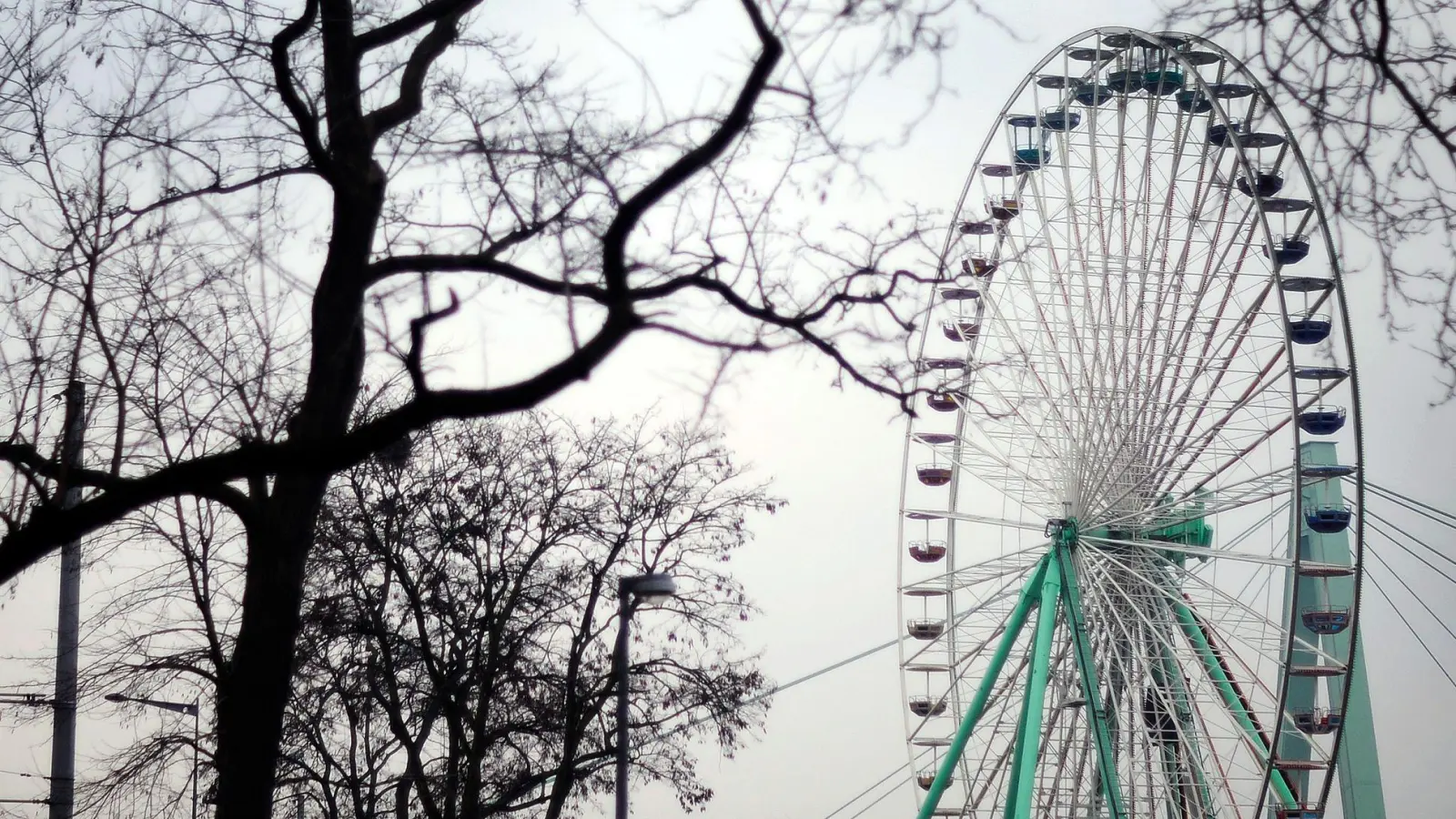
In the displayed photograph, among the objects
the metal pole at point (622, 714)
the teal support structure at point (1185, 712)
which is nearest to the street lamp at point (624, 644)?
the metal pole at point (622, 714)

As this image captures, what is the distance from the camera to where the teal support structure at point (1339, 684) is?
27297 mm

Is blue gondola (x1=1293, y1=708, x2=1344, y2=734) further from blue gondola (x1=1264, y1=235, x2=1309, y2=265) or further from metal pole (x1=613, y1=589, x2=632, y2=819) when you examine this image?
metal pole (x1=613, y1=589, x2=632, y2=819)

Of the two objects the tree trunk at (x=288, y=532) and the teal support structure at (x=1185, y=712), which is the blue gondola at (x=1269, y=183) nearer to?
the teal support structure at (x=1185, y=712)

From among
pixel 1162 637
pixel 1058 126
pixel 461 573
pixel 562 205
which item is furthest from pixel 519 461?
pixel 562 205

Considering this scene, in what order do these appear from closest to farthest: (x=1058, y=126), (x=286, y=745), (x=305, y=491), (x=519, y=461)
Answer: (x=305, y=491) < (x=286, y=745) < (x=519, y=461) < (x=1058, y=126)

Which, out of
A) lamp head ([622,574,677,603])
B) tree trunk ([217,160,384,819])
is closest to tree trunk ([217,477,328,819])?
tree trunk ([217,160,384,819])

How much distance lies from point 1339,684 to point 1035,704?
487 centimetres

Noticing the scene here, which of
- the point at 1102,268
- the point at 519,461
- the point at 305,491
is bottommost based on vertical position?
the point at 305,491

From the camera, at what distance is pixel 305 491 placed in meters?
7.46

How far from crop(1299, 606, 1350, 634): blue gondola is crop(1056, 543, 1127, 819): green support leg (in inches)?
125

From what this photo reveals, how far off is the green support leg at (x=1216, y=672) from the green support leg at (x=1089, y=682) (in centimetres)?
145

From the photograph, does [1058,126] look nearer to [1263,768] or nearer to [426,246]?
[1263,768]

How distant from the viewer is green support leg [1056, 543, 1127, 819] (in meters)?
23.6

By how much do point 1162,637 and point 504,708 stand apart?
10.1 metres
